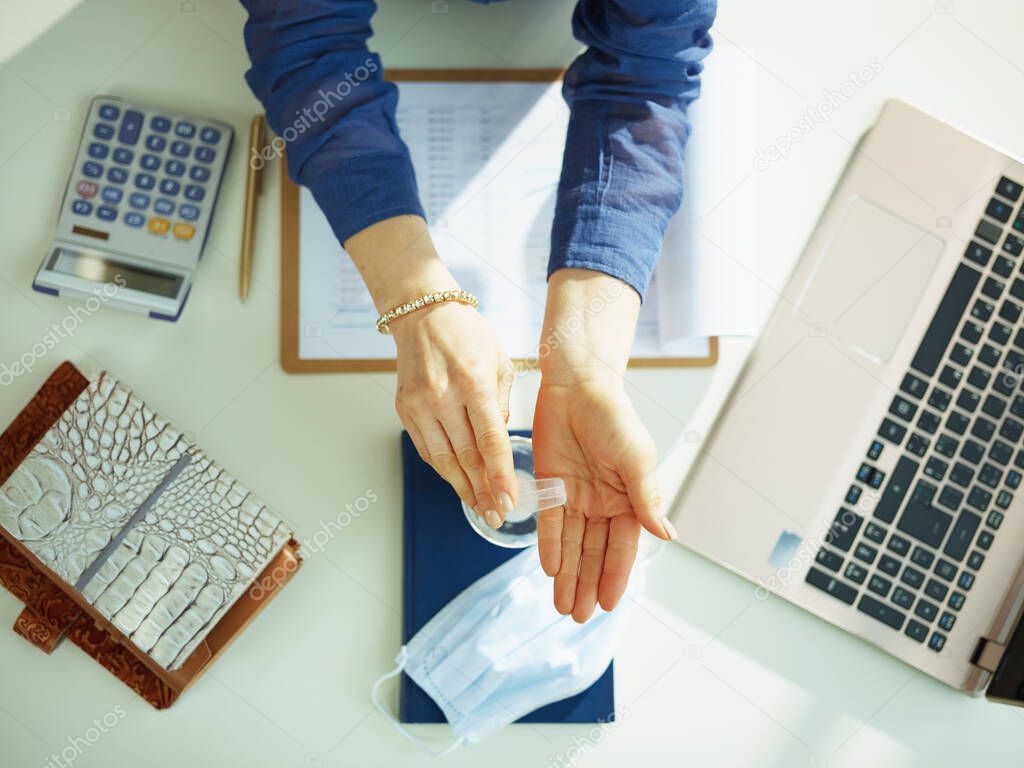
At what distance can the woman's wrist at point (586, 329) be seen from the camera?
27.3 inches

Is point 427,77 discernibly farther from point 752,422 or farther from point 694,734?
point 694,734

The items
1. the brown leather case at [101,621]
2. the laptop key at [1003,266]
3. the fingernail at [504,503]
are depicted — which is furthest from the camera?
the laptop key at [1003,266]

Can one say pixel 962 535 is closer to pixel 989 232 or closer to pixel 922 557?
pixel 922 557

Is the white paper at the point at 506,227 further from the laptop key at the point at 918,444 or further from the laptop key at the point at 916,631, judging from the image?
the laptop key at the point at 916,631

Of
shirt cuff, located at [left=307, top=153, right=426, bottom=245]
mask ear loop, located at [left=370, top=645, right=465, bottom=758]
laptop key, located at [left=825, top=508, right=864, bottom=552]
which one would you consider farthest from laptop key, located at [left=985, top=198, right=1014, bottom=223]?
mask ear loop, located at [left=370, top=645, right=465, bottom=758]

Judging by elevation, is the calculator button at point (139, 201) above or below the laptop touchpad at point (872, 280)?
above

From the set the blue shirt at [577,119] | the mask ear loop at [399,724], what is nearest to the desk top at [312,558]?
the mask ear loop at [399,724]

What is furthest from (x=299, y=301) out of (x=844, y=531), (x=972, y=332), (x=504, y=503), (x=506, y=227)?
(x=972, y=332)

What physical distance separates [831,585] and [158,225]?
2.44 ft

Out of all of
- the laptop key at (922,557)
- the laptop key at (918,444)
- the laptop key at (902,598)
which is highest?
the laptop key at (918,444)

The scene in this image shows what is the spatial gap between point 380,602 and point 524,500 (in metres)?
0.19

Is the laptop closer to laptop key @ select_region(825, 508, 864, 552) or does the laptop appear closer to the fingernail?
laptop key @ select_region(825, 508, 864, 552)

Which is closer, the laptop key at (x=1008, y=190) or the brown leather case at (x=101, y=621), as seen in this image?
the brown leather case at (x=101, y=621)

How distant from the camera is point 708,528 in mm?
811
